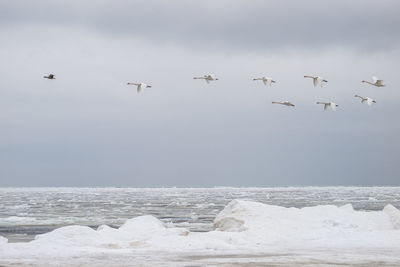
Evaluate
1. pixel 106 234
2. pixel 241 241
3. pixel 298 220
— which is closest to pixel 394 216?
pixel 298 220

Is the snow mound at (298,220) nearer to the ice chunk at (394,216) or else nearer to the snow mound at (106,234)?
the ice chunk at (394,216)

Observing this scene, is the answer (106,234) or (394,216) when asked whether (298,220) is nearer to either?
(394,216)

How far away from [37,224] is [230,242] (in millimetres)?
16190

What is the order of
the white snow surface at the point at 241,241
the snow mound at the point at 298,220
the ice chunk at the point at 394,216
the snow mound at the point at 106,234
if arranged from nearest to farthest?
the white snow surface at the point at 241,241 < the snow mound at the point at 106,234 < the snow mound at the point at 298,220 < the ice chunk at the point at 394,216

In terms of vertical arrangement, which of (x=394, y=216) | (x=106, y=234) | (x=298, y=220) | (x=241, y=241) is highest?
(x=394, y=216)

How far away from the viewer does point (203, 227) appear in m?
28.6

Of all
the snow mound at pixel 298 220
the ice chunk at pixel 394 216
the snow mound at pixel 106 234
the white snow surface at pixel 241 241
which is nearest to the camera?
the white snow surface at pixel 241 241

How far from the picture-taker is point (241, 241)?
62.6ft

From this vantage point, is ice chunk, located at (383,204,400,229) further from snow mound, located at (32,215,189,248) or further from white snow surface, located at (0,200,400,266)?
snow mound, located at (32,215,189,248)

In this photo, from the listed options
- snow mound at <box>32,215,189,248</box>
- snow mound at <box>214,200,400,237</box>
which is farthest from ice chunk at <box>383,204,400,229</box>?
snow mound at <box>32,215,189,248</box>

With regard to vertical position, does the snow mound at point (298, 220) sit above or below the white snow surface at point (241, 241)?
above

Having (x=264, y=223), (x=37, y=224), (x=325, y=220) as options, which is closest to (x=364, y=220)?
(x=325, y=220)

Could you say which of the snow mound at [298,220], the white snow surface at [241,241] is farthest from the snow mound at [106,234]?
the snow mound at [298,220]

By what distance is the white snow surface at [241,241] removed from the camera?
15.7m
